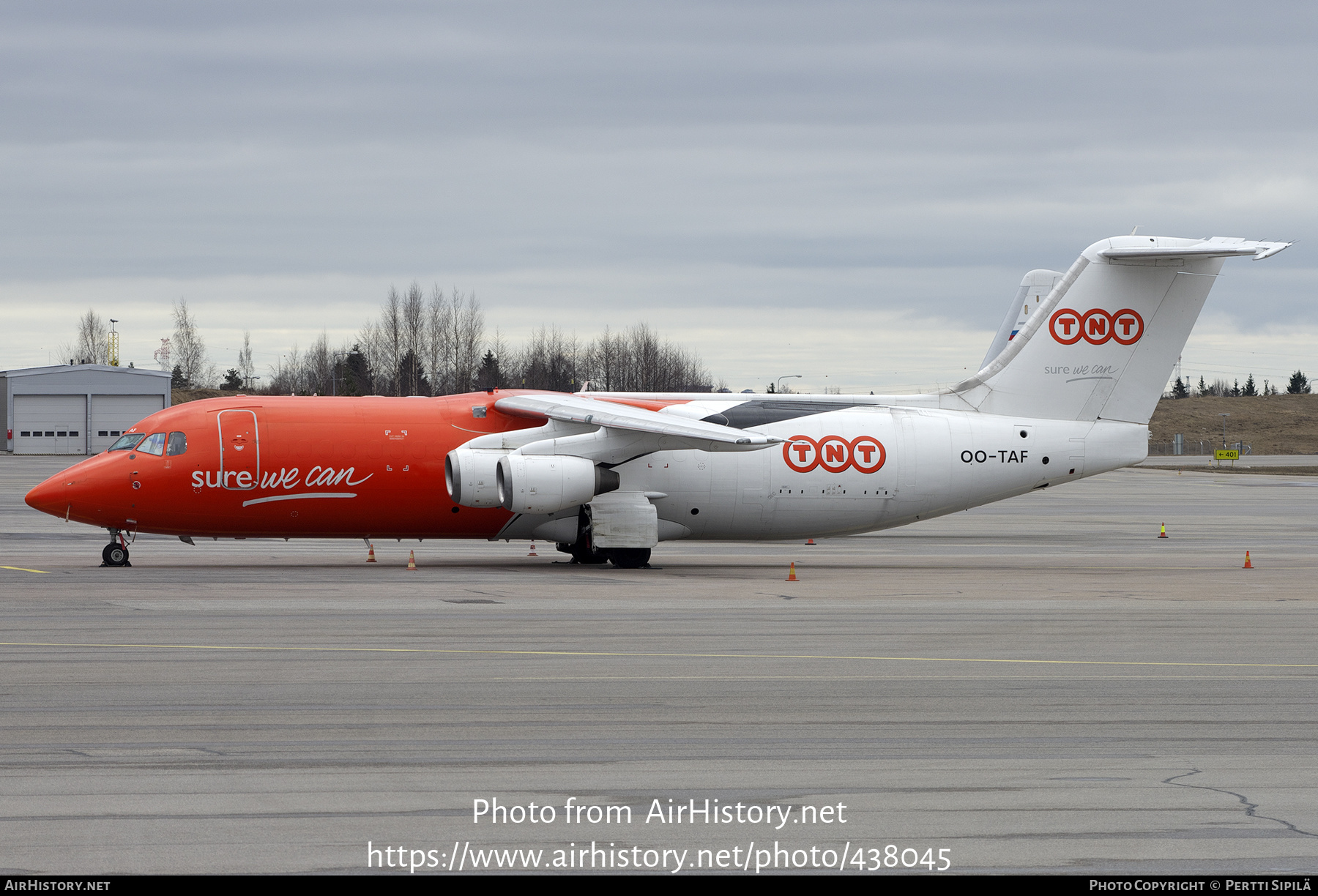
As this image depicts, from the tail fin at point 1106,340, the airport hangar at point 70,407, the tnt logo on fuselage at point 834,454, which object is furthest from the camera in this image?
the airport hangar at point 70,407

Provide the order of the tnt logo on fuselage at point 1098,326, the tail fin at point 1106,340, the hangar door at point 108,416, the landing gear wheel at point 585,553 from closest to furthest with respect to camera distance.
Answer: the landing gear wheel at point 585,553 < the tail fin at point 1106,340 < the tnt logo on fuselage at point 1098,326 < the hangar door at point 108,416

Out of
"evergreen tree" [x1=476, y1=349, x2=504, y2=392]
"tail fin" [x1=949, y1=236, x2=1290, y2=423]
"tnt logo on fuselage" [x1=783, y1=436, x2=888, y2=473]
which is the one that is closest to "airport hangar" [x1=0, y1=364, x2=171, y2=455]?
"evergreen tree" [x1=476, y1=349, x2=504, y2=392]

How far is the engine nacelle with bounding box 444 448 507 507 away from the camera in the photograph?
977 inches

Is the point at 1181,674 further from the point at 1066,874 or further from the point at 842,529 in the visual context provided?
the point at 842,529

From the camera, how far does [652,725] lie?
427 inches

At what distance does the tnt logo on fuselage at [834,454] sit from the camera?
27.3 m

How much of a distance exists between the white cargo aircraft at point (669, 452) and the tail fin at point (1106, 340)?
35mm

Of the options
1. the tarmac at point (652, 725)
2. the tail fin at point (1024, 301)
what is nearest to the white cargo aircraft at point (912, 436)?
the tarmac at point (652, 725)

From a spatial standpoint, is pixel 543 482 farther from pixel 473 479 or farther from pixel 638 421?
pixel 638 421

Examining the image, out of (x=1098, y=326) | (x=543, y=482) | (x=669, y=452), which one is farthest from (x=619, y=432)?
(x=1098, y=326)

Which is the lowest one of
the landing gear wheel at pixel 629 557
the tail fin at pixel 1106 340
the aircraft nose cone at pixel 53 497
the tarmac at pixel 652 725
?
the landing gear wheel at pixel 629 557

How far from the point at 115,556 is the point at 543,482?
8.19m

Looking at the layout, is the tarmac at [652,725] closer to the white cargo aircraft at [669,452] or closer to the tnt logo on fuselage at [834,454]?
the white cargo aircraft at [669,452]

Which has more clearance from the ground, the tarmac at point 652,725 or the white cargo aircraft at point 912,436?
the white cargo aircraft at point 912,436
